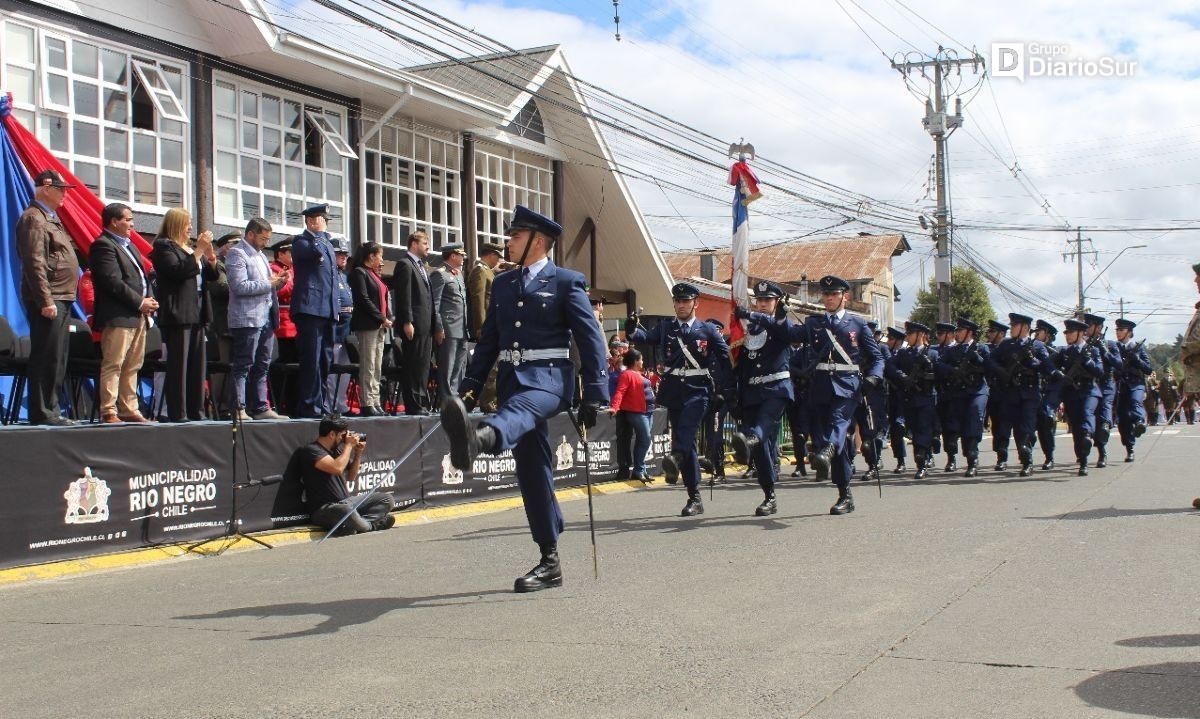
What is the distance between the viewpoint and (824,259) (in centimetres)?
6500

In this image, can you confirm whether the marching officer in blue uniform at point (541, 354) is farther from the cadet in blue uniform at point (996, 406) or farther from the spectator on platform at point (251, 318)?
the cadet in blue uniform at point (996, 406)

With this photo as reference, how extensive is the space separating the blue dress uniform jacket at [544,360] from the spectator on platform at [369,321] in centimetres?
544

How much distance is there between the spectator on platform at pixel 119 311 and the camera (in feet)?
31.5

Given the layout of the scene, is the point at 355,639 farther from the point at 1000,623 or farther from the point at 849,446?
the point at 849,446

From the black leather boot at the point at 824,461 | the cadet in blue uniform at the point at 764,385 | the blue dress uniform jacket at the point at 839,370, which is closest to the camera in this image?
the black leather boot at the point at 824,461

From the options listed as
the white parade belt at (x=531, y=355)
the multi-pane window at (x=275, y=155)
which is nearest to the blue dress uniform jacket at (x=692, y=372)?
the white parade belt at (x=531, y=355)

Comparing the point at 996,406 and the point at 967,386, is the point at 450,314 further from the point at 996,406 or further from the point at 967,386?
the point at 996,406

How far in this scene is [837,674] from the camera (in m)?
4.83

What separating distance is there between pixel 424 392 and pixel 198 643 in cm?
→ 727

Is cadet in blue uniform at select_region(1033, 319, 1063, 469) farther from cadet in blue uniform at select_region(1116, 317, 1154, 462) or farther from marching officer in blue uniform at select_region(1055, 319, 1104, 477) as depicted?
cadet in blue uniform at select_region(1116, 317, 1154, 462)

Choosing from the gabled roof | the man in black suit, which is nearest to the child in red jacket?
the man in black suit

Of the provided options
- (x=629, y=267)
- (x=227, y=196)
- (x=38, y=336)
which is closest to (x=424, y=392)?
(x=38, y=336)

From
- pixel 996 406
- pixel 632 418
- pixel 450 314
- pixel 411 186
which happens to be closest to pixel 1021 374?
pixel 996 406

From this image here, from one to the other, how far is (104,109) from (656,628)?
477 inches
